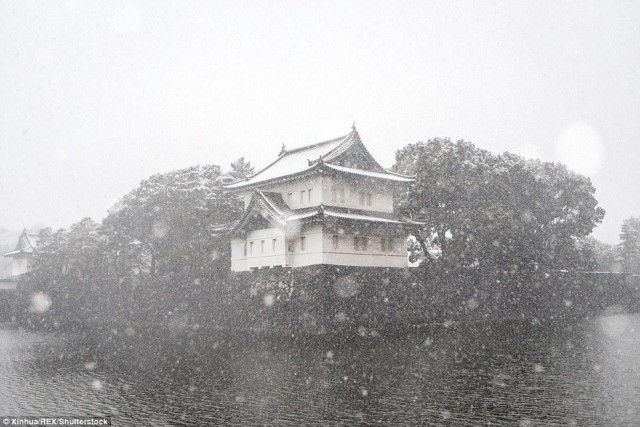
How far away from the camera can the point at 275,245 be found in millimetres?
33688

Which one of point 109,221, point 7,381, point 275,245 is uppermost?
point 109,221

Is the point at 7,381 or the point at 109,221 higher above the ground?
Result: the point at 109,221

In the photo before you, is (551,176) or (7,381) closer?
(7,381)

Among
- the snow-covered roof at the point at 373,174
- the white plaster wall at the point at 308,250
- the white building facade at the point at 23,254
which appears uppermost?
the snow-covered roof at the point at 373,174

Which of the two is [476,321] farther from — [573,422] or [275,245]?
[573,422]

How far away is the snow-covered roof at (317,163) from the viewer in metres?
34.3

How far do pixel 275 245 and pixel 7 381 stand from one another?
59.7 feet

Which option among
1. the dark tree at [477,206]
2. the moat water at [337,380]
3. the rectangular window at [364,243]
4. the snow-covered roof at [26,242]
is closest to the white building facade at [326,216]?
the rectangular window at [364,243]

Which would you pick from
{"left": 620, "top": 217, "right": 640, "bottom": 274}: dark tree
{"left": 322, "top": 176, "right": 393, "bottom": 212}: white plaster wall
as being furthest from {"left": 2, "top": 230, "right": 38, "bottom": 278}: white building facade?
{"left": 620, "top": 217, "right": 640, "bottom": 274}: dark tree

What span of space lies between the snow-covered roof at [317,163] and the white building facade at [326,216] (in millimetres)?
66

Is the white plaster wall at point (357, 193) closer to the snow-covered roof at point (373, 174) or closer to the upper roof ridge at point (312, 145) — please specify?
the snow-covered roof at point (373, 174)

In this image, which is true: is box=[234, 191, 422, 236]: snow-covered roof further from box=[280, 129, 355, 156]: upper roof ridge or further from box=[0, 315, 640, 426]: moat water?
box=[0, 315, 640, 426]: moat water

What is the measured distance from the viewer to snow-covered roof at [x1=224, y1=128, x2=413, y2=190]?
34281mm

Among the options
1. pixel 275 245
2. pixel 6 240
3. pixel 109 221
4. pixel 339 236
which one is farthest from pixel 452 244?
pixel 6 240
